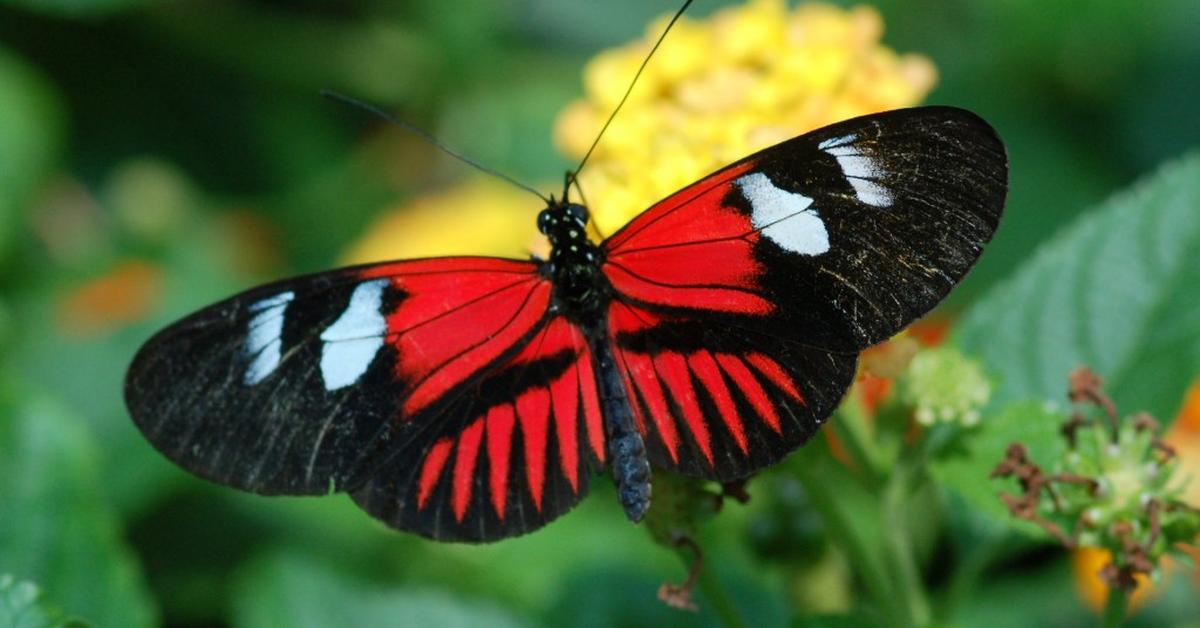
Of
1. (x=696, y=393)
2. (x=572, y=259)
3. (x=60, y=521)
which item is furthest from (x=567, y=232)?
(x=60, y=521)

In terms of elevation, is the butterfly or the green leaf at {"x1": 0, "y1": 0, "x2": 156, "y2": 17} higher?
the green leaf at {"x1": 0, "y1": 0, "x2": 156, "y2": 17}

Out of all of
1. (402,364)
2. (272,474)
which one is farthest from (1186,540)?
(272,474)

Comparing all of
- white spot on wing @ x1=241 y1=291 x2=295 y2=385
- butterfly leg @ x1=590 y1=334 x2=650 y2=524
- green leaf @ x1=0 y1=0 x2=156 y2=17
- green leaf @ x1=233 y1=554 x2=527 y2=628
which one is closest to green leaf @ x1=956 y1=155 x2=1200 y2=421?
butterfly leg @ x1=590 y1=334 x2=650 y2=524

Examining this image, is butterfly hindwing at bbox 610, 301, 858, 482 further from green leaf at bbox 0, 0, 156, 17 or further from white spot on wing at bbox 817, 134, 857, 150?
green leaf at bbox 0, 0, 156, 17

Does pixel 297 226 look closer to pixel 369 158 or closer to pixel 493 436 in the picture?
pixel 369 158

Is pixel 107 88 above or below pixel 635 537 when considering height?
above
